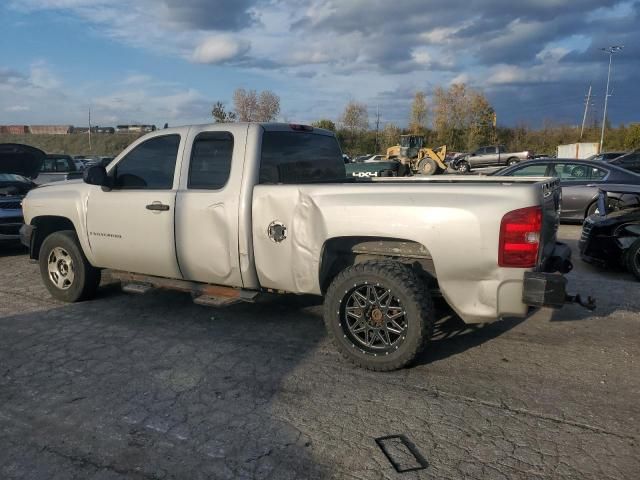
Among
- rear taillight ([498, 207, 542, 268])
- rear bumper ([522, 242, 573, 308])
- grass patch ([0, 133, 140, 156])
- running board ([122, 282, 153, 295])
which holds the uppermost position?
grass patch ([0, 133, 140, 156])

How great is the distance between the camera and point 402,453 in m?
3.03

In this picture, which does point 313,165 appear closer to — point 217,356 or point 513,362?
point 217,356

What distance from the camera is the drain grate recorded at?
9.53 ft

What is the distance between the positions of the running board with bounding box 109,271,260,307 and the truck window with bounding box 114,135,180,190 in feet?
3.02

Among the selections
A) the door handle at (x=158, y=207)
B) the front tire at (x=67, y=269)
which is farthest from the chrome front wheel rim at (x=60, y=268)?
the door handle at (x=158, y=207)

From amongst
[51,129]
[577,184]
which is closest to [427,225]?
[577,184]

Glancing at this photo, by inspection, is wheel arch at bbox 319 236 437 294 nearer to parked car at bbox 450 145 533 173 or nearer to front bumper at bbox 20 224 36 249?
front bumper at bbox 20 224 36 249

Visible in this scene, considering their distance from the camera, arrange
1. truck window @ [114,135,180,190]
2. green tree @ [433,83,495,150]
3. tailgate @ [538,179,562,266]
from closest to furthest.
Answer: tailgate @ [538,179,562,266]
truck window @ [114,135,180,190]
green tree @ [433,83,495,150]

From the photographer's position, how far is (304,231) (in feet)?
14.1

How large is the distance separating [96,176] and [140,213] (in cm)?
61

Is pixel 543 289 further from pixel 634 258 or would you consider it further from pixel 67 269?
pixel 67 269

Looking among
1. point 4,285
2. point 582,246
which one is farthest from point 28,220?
point 582,246

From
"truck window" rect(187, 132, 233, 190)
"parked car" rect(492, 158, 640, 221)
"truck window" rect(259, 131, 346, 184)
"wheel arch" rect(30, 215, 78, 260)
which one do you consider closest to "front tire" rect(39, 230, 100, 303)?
"wheel arch" rect(30, 215, 78, 260)

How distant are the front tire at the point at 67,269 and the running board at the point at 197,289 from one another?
1.17ft
